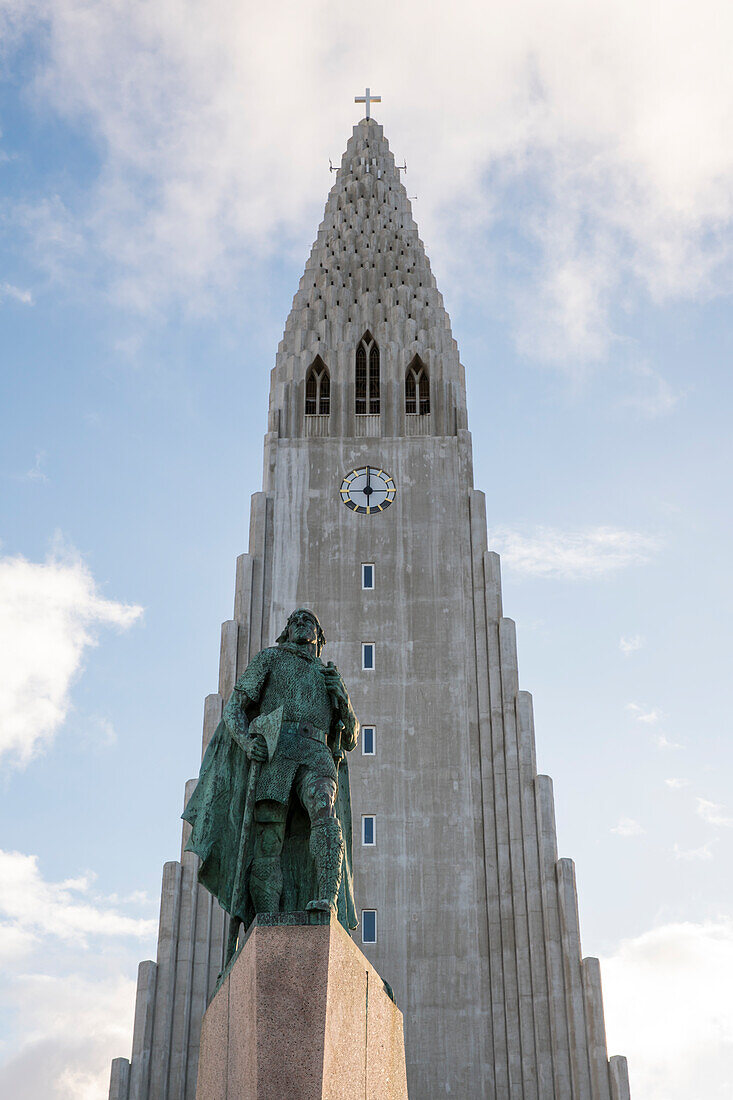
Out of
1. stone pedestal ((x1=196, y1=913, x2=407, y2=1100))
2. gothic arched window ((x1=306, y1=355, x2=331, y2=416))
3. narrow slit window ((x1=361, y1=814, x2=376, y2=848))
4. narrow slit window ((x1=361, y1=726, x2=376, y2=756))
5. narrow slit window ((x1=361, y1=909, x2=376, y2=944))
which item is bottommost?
stone pedestal ((x1=196, y1=913, x2=407, y2=1100))

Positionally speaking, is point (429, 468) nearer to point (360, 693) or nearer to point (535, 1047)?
point (360, 693)

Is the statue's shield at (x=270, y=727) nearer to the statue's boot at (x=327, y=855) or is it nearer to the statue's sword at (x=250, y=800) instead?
the statue's sword at (x=250, y=800)

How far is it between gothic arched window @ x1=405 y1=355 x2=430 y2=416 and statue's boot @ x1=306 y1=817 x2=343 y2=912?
33.6 metres

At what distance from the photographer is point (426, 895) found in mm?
34312

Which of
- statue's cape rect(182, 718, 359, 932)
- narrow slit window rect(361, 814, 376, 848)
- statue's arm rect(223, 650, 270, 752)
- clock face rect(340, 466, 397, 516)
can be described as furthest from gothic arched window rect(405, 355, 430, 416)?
statue's cape rect(182, 718, 359, 932)

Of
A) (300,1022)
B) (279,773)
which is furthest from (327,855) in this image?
(300,1022)

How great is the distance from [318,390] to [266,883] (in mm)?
34476

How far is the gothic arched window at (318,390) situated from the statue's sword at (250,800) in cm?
3263

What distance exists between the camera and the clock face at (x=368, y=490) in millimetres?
41000

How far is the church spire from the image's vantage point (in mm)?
43438

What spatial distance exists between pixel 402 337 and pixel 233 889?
36113 mm

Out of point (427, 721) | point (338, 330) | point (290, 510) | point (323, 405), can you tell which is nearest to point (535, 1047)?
point (427, 721)

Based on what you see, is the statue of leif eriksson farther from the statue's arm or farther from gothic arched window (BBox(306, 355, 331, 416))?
gothic arched window (BBox(306, 355, 331, 416))

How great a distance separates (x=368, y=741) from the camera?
3669cm
